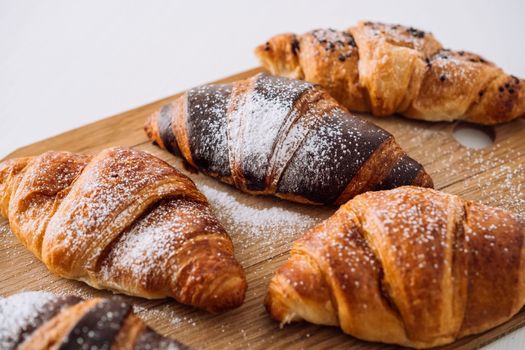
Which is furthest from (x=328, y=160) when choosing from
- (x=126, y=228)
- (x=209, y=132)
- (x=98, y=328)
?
(x=98, y=328)

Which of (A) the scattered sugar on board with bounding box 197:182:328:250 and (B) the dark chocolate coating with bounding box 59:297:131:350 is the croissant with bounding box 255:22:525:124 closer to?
(A) the scattered sugar on board with bounding box 197:182:328:250

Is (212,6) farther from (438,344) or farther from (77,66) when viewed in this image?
(438,344)

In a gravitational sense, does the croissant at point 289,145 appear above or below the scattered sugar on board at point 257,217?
above

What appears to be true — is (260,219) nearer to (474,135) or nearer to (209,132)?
(209,132)

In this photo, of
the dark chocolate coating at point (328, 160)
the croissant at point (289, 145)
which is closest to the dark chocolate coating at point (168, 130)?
the croissant at point (289, 145)

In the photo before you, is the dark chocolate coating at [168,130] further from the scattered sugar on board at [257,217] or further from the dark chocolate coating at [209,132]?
the scattered sugar on board at [257,217]

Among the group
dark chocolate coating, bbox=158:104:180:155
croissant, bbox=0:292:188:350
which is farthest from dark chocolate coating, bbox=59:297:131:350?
dark chocolate coating, bbox=158:104:180:155

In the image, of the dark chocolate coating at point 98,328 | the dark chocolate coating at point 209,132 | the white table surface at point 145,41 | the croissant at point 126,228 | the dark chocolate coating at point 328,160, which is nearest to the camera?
the dark chocolate coating at point 98,328

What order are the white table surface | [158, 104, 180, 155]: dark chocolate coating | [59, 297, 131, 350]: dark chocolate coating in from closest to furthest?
1. [59, 297, 131, 350]: dark chocolate coating
2. [158, 104, 180, 155]: dark chocolate coating
3. the white table surface
